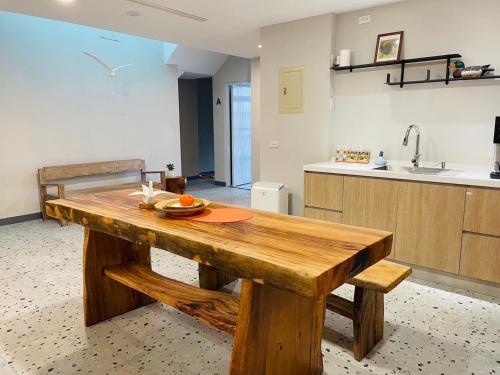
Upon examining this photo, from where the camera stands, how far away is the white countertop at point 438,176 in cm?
269

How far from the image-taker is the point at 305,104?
4.12 meters

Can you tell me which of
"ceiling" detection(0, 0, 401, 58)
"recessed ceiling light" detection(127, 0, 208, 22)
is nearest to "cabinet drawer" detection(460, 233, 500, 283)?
"ceiling" detection(0, 0, 401, 58)

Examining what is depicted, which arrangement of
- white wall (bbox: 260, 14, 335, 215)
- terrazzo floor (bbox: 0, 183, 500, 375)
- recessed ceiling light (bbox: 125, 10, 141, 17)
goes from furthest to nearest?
white wall (bbox: 260, 14, 335, 215)
recessed ceiling light (bbox: 125, 10, 141, 17)
terrazzo floor (bbox: 0, 183, 500, 375)

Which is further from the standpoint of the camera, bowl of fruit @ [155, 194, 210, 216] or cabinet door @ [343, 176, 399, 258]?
cabinet door @ [343, 176, 399, 258]

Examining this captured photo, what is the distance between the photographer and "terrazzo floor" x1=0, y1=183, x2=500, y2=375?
6.60 ft

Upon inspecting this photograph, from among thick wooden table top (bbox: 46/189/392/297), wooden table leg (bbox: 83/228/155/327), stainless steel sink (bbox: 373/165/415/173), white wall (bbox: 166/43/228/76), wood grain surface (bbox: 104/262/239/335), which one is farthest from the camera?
white wall (bbox: 166/43/228/76)

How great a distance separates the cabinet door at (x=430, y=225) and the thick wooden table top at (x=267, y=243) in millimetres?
1505

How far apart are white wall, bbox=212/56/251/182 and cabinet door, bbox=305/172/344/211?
4014 millimetres

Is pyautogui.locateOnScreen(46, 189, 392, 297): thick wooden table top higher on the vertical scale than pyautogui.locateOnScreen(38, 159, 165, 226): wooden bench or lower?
higher

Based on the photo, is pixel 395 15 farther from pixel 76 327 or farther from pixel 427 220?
pixel 76 327

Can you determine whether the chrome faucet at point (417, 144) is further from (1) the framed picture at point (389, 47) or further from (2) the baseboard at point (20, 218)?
(2) the baseboard at point (20, 218)

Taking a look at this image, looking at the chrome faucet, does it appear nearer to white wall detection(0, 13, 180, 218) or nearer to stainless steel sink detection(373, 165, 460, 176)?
stainless steel sink detection(373, 165, 460, 176)

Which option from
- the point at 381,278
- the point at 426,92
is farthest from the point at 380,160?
the point at 381,278

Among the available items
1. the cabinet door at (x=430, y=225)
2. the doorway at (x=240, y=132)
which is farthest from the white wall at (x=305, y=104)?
the doorway at (x=240, y=132)
